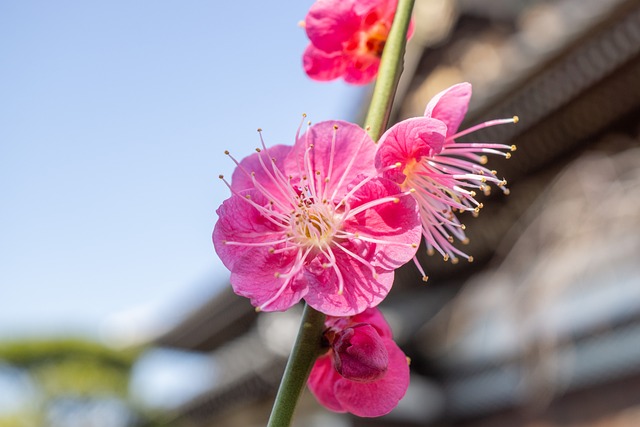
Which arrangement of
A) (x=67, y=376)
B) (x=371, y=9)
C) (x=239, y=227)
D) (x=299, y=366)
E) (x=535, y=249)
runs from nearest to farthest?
(x=299, y=366), (x=239, y=227), (x=371, y=9), (x=535, y=249), (x=67, y=376)

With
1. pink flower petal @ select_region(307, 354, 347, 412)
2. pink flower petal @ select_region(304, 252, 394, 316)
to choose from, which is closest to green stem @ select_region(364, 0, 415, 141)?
pink flower petal @ select_region(304, 252, 394, 316)

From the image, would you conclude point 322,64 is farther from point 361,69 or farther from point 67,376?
point 67,376

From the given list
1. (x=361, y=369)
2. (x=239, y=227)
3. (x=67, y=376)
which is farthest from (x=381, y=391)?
(x=67, y=376)

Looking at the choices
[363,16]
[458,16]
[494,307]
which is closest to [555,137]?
[494,307]

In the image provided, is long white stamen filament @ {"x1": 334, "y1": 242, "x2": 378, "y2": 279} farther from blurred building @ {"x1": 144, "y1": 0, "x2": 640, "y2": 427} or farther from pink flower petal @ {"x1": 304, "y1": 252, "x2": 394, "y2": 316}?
blurred building @ {"x1": 144, "y1": 0, "x2": 640, "y2": 427}

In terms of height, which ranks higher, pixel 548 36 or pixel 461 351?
pixel 548 36

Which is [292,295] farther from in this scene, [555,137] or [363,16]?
[555,137]
